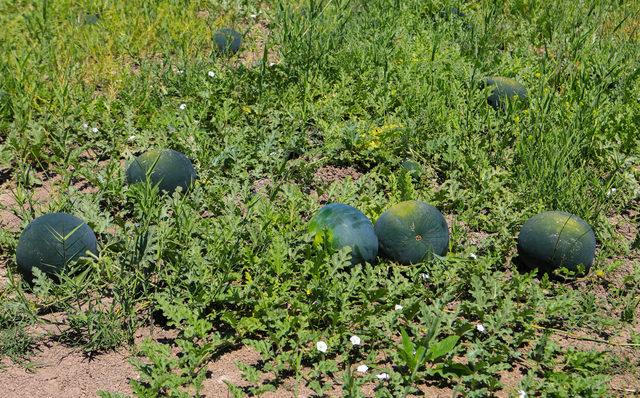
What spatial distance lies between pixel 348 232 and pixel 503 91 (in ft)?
8.20

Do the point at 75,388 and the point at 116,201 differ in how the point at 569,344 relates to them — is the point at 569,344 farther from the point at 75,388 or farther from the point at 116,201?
the point at 116,201

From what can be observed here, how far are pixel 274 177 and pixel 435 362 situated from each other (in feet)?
6.74

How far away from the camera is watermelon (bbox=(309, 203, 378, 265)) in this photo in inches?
Answer: 184

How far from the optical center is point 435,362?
13.8ft

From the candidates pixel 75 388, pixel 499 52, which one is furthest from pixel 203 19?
pixel 75 388

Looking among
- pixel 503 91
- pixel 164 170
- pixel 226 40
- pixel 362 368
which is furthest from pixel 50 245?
pixel 503 91

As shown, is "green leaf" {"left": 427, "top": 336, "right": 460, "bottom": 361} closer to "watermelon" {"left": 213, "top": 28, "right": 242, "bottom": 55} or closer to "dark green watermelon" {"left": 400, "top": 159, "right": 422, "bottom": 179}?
"dark green watermelon" {"left": 400, "top": 159, "right": 422, "bottom": 179}

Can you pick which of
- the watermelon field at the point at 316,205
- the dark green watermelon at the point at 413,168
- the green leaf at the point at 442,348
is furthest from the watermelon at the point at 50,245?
the dark green watermelon at the point at 413,168

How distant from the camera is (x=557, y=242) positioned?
4.82 meters

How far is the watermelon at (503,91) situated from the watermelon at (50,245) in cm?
350

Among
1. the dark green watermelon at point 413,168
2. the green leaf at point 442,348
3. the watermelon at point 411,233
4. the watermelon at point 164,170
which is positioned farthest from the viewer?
the dark green watermelon at point 413,168

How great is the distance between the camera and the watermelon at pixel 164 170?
17.3 ft

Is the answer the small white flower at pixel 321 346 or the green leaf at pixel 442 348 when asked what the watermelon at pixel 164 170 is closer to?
the small white flower at pixel 321 346

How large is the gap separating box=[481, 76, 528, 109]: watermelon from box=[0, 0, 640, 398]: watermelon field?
0.02m
